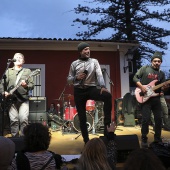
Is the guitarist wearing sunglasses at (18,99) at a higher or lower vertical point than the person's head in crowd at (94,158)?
higher

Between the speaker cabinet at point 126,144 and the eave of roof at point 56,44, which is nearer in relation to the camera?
the speaker cabinet at point 126,144

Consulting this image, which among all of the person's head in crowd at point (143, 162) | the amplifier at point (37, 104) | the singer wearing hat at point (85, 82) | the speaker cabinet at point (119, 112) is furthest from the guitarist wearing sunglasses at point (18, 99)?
the speaker cabinet at point (119, 112)

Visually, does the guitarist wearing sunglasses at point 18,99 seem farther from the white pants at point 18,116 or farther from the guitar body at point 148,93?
the guitar body at point 148,93

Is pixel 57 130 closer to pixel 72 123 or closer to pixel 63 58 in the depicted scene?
pixel 72 123

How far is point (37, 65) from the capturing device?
1077cm

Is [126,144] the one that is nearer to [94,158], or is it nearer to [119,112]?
[94,158]

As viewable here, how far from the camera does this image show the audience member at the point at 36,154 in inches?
96.7

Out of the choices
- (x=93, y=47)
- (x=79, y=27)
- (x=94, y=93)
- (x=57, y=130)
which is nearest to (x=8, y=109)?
(x=94, y=93)

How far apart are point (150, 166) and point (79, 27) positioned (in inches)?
817

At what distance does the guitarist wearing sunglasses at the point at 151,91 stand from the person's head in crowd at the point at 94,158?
3.28m

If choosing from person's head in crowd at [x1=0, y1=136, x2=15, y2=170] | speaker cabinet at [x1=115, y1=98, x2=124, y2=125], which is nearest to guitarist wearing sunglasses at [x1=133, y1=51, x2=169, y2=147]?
person's head in crowd at [x1=0, y1=136, x2=15, y2=170]

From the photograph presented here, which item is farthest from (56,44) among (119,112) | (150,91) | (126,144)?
(126,144)

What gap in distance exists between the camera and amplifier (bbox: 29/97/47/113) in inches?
360

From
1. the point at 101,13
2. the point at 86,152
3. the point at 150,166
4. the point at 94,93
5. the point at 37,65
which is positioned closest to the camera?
the point at 150,166
